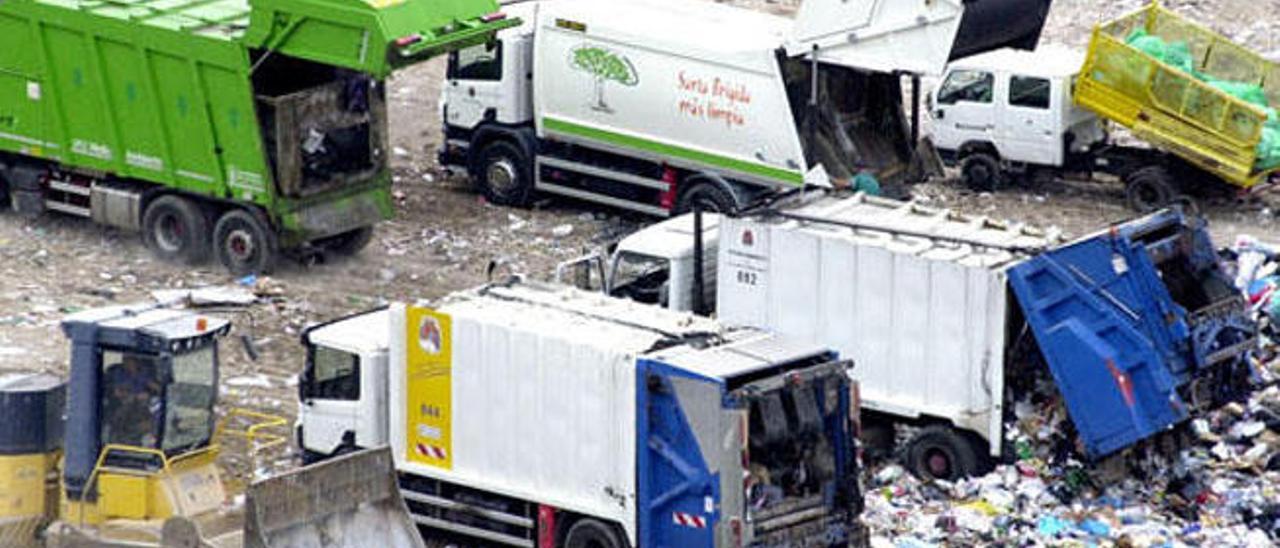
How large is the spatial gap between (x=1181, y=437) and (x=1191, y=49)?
953 cm

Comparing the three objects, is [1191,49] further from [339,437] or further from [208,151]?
[339,437]

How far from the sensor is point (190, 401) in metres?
18.0

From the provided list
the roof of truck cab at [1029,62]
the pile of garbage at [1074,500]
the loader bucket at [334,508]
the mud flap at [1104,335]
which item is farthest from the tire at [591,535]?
the roof of truck cab at [1029,62]

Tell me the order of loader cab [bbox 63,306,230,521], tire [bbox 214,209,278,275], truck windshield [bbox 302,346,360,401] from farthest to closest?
tire [bbox 214,209,278,275], truck windshield [bbox 302,346,360,401], loader cab [bbox 63,306,230,521]

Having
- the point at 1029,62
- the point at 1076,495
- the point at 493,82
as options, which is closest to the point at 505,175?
the point at 493,82

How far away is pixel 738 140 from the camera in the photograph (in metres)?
26.9

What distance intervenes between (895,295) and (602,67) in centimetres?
756

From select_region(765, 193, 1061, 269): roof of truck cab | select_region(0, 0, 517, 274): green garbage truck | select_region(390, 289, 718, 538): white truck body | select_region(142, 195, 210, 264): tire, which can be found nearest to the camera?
select_region(390, 289, 718, 538): white truck body

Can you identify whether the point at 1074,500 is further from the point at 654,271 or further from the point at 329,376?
the point at 329,376

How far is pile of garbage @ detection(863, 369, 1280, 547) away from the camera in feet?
64.2

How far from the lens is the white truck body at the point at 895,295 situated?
20.2 m

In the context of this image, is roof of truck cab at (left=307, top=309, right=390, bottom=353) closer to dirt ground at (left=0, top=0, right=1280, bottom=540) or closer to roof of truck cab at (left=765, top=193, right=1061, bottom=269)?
dirt ground at (left=0, top=0, right=1280, bottom=540)

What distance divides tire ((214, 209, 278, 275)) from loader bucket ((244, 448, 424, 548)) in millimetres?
8653

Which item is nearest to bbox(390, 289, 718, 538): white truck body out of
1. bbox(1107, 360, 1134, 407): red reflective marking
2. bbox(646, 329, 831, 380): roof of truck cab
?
bbox(646, 329, 831, 380): roof of truck cab
